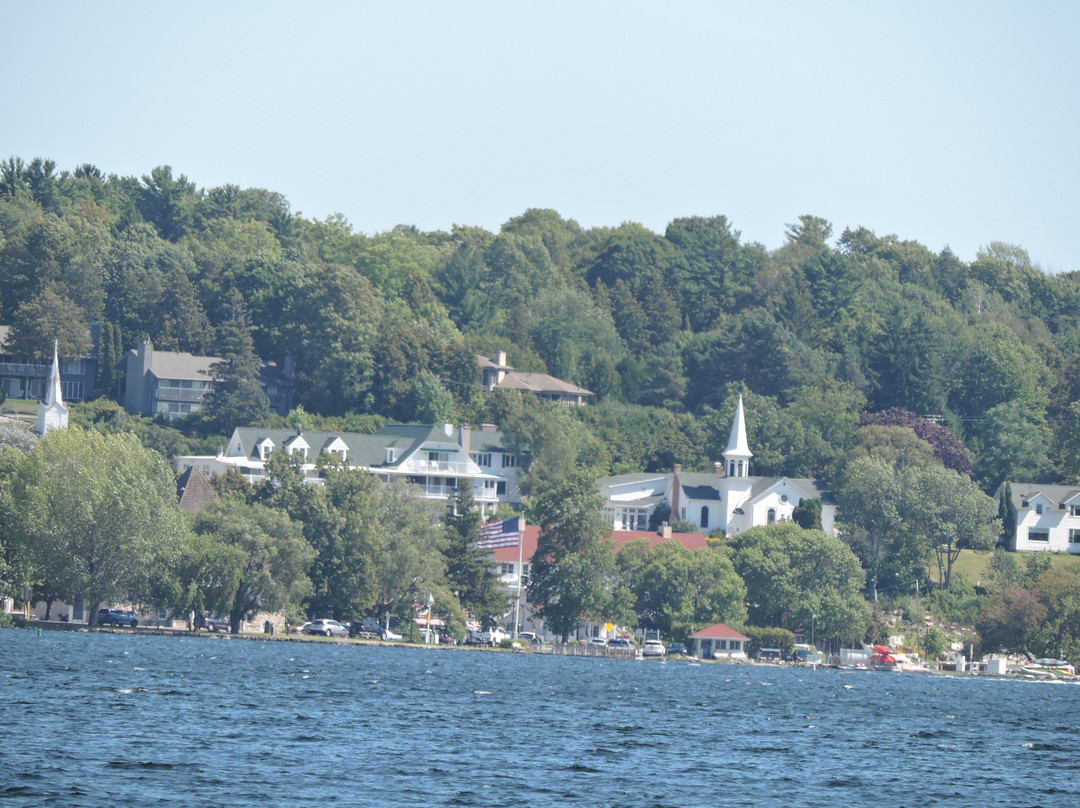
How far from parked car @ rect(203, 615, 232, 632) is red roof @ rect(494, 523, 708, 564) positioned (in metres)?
24.7

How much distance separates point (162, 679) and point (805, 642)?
197ft

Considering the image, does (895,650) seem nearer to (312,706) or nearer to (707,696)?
(707,696)

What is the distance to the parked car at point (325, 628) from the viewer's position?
9482 cm

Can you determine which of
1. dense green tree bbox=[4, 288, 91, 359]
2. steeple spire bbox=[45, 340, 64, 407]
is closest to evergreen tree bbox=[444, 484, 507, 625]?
steeple spire bbox=[45, 340, 64, 407]

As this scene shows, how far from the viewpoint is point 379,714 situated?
54.1 metres

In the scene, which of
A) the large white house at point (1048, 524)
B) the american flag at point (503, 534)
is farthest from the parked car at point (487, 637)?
the large white house at point (1048, 524)

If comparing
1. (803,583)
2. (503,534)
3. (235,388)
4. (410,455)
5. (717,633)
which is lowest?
(717,633)

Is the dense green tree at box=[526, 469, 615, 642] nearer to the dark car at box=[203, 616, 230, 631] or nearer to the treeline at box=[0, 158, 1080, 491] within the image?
the dark car at box=[203, 616, 230, 631]

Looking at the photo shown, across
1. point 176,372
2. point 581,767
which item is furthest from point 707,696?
point 176,372

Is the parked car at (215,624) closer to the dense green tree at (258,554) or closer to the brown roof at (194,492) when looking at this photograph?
the dense green tree at (258,554)

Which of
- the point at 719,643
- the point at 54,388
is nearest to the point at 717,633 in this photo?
→ the point at 719,643

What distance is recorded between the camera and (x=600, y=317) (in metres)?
166

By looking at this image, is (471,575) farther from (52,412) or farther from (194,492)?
(52,412)

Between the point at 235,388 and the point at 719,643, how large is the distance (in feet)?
165
